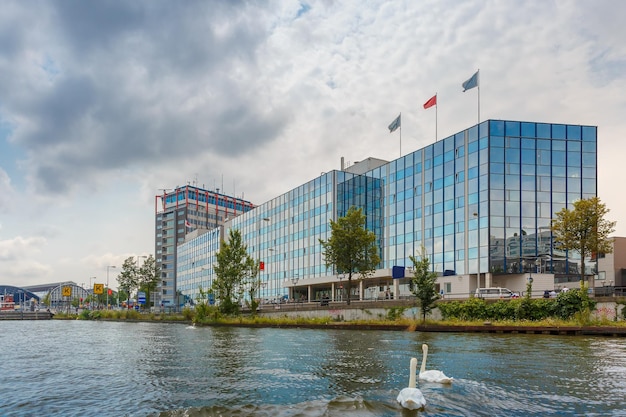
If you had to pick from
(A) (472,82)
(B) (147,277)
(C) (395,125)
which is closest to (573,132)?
(A) (472,82)

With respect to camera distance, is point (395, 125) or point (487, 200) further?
point (395, 125)

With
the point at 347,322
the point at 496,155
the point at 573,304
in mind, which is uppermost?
the point at 496,155

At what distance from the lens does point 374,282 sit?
8512 cm

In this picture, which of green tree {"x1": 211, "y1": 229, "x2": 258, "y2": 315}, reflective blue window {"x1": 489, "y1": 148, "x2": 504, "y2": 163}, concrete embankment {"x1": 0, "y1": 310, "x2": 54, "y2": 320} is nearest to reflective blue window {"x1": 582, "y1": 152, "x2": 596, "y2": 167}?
reflective blue window {"x1": 489, "y1": 148, "x2": 504, "y2": 163}

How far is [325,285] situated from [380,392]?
81.5 metres

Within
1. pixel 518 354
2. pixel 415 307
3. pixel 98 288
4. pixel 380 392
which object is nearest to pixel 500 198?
pixel 415 307

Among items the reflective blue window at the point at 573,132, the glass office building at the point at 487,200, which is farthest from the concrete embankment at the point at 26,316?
the reflective blue window at the point at 573,132

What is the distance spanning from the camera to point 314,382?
17.6 meters

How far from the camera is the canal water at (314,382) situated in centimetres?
1371

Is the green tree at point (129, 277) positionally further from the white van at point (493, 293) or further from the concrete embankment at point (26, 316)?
the white van at point (493, 293)

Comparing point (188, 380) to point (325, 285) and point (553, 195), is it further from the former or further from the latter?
point (325, 285)

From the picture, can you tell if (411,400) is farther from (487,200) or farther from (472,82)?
(472,82)

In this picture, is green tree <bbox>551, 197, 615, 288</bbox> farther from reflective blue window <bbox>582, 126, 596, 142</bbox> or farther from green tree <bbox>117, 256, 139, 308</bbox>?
green tree <bbox>117, 256, 139, 308</bbox>

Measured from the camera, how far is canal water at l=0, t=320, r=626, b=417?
13.7 meters
